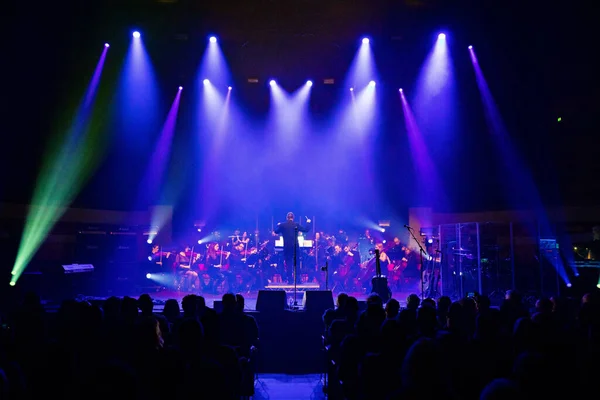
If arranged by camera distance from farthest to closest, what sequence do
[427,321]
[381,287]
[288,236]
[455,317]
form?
[288,236] < [381,287] < [455,317] < [427,321]

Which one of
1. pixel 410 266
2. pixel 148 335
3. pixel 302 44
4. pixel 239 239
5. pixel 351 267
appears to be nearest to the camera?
pixel 148 335

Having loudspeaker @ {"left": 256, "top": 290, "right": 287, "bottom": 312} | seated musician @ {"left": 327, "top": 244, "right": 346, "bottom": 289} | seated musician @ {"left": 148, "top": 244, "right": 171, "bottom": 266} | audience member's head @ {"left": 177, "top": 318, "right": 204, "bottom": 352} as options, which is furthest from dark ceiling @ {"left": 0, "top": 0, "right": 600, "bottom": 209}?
audience member's head @ {"left": 177, "top": 318, "right": 204, "bottom": 352}

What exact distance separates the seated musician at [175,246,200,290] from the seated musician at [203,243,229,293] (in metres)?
0.43

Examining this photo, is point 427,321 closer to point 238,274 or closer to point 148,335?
point 148,335

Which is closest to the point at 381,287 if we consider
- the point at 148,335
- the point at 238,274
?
the point at 238,274

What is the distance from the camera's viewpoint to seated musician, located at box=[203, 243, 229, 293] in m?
14.2

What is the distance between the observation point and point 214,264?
1464 cm

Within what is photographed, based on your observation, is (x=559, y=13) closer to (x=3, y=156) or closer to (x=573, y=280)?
(x=573, y=280)

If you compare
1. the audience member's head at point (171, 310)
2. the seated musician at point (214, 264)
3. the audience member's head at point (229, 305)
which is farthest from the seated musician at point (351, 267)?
the audience member's head at point (229, 305)

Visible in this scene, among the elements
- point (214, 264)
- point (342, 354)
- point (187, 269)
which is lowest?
point (342, 354)

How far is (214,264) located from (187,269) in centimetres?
91

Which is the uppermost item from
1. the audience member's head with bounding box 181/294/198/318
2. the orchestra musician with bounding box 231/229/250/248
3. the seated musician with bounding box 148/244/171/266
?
the orchestra musician with bounding box 231/229/250/248

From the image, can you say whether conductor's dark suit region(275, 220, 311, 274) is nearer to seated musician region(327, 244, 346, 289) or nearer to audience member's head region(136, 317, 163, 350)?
seated musician region(327, 244, 346, 289)

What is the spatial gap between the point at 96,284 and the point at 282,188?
9290 mm
